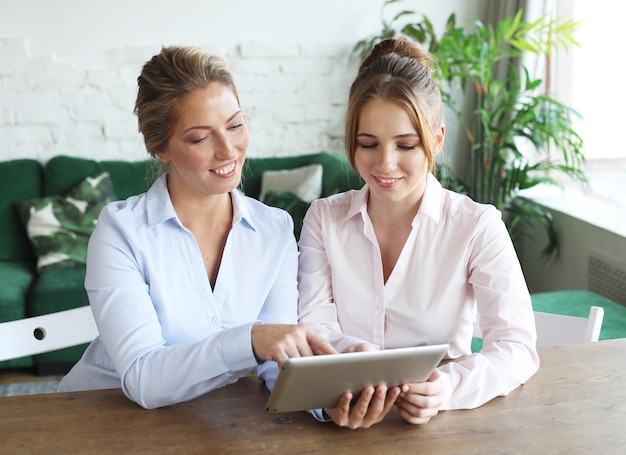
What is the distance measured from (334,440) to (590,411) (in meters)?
0.47

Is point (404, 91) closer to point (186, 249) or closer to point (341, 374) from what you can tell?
point (186, 249)

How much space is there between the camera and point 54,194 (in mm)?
3904

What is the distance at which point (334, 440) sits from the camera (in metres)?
1.22

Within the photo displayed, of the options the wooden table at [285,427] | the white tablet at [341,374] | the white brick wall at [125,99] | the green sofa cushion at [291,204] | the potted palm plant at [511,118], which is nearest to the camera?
the white tablet at [341,374]

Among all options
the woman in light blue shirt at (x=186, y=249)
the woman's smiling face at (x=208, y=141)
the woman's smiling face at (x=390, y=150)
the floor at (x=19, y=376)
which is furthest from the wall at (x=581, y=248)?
the floor at (x=19, y=376)

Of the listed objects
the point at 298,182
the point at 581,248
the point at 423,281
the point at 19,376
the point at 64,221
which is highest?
the point at 423,281

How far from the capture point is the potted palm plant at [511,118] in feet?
11.5

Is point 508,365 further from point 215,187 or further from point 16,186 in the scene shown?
point 16,186

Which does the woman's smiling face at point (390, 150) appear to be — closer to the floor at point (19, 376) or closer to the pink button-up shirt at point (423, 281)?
the pink button-up shirt at point (423, 281)

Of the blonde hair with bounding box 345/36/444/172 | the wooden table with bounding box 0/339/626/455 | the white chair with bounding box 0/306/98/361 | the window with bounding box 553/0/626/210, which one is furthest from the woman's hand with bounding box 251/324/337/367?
the window with bounding box 553/0/626/210

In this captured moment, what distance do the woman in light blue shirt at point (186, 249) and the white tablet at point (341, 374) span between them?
22 centimetres

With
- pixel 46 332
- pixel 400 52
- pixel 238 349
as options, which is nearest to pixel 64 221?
pixel 46 332

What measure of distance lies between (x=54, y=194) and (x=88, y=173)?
0.68 feet

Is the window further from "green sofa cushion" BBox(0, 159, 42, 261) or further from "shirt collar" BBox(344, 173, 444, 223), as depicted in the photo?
"green sofa cushion" BBox(0, 159, 42, 261)
